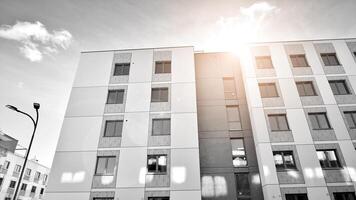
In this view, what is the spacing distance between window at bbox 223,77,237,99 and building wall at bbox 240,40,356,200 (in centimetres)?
128

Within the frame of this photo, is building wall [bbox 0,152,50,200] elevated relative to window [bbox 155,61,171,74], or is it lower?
lower

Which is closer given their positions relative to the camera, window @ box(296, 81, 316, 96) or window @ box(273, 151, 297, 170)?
window @ box(273, 151, 297, 170)

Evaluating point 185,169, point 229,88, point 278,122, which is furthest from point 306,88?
point 185,169

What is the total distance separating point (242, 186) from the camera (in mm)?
15078

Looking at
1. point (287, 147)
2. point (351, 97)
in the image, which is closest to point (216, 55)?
point (287, 147)

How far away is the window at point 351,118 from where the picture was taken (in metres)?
16.0

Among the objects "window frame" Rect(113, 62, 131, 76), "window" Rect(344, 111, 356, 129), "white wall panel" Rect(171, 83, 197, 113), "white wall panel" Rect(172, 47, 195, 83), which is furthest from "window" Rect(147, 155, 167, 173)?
"window" Rect(344, 111, 356, 129)

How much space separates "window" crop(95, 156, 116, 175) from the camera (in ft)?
49.8

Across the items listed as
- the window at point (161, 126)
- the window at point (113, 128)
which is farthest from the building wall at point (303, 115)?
the window at point (113, 128)

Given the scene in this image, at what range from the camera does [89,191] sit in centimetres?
1446

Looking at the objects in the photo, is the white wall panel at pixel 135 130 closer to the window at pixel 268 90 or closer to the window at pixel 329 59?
the window at pixel 268 90

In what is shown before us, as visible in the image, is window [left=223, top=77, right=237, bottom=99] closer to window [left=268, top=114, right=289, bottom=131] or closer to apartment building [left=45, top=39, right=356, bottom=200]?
apartment building [left=45, top=39, right=356, bottom=200]

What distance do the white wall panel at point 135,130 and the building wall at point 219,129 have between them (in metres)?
4.57

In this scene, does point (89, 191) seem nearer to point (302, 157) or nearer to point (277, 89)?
point (302, 157)
